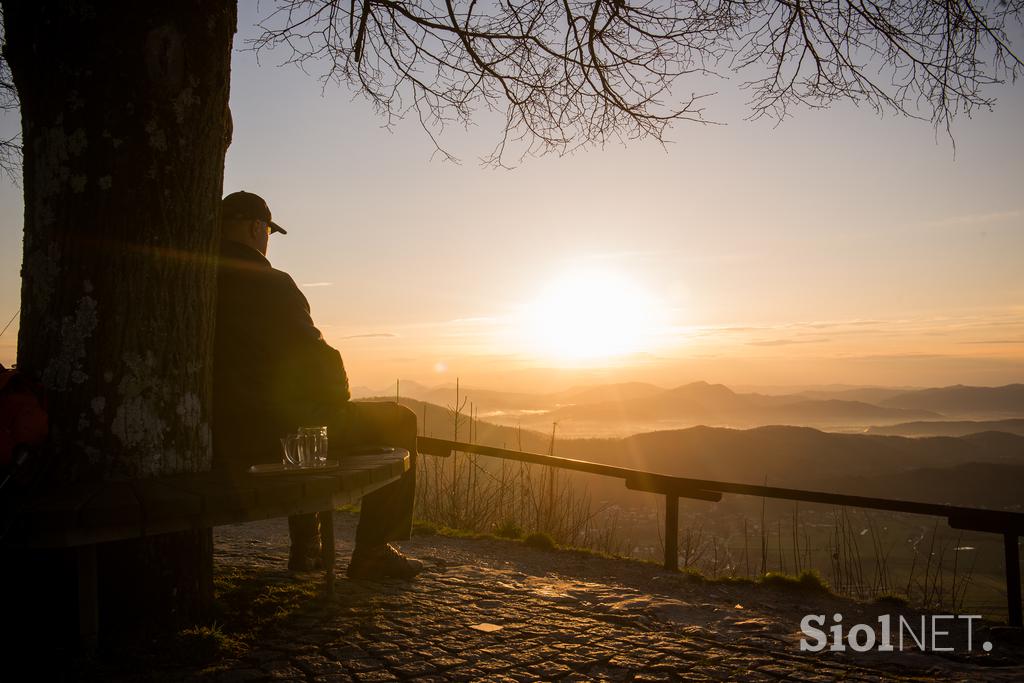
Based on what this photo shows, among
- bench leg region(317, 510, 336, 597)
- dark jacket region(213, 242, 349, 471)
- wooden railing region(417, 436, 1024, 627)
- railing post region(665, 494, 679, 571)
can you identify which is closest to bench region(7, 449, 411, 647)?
dark jacket region(213, 242, 349, 471)

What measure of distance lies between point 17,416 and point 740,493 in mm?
4410

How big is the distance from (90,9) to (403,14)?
10.5ft

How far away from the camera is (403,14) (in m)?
5.62

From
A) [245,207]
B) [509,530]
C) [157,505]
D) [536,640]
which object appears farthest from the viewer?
[509,530]

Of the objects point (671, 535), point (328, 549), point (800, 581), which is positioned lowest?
point (800, 581)

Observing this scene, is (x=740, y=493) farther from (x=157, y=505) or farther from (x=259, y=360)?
(x=157, y=505)

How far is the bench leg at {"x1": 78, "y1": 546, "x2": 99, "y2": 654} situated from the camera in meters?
2.52

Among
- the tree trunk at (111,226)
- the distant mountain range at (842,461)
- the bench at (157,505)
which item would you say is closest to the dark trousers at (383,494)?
the bench at (157,505)

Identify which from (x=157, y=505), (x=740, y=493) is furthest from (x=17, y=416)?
(x=740, y=493)

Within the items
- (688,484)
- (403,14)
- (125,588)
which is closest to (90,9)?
(125,588)

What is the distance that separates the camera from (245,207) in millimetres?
3736

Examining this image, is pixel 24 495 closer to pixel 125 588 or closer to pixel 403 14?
pixel 125 588

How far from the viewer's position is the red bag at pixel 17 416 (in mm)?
2455

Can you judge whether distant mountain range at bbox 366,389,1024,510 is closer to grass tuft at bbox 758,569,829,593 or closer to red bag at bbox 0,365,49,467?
grass tuft at bbox 758,569,829,593
